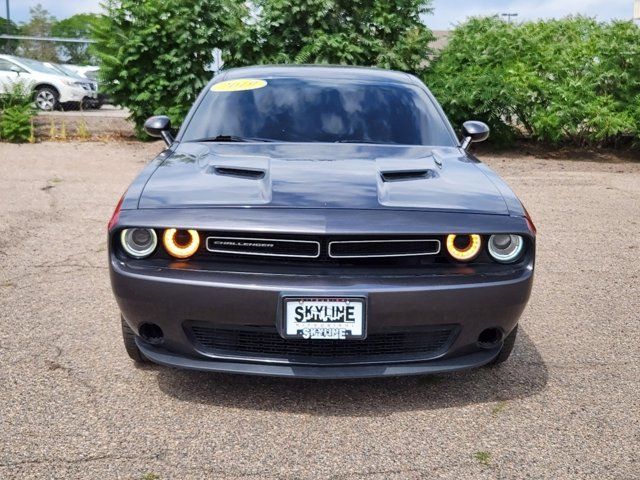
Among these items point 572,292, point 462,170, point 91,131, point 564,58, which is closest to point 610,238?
point 572,292

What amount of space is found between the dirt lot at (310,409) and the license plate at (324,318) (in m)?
0.41

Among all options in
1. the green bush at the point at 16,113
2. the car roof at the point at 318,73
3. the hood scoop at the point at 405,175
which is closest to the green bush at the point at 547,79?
the green bush at the point at 16,113

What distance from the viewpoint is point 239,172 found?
11.5 feet

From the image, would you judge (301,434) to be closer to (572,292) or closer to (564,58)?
(572,292)

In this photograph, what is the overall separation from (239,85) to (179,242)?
6.02 ft

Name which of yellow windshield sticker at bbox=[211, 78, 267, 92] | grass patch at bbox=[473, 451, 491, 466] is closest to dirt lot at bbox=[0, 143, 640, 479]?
grass patch at bbox=[473, 451, 491, 466]

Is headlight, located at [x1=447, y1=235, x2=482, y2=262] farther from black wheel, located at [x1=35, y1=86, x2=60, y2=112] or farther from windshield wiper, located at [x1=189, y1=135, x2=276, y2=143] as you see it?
black wheel, located at [x1=35, y1=86, x2=60, y2=112]

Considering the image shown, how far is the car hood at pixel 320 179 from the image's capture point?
10.3ft

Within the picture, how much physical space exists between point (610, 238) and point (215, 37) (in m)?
7.87

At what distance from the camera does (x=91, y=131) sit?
14.1m

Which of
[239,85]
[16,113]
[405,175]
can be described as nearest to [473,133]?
[405,175]

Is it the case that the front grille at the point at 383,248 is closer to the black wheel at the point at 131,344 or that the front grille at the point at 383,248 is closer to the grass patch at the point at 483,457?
the grass patch at the point at 483,457

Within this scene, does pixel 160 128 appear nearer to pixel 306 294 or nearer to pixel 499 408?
pixel 306 294

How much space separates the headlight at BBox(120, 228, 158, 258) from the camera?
123 inches
